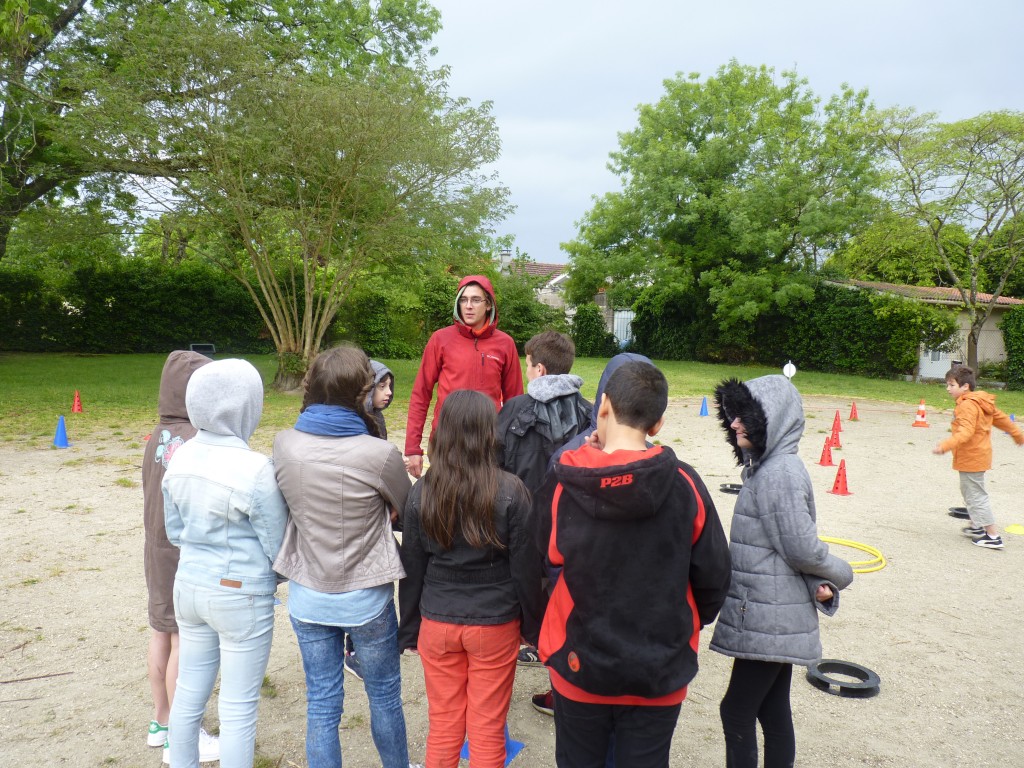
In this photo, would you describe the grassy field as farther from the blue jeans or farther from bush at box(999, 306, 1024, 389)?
the blue jeans

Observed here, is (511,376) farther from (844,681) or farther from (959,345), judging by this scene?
(959,345)

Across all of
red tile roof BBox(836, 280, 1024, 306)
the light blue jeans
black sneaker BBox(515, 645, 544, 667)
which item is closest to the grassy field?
red tile roof BBox(836, 280, 1024, 306)

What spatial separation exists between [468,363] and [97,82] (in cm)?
1138

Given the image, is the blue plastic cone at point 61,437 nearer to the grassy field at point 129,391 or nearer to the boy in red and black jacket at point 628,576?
the grassy field at point 129,391

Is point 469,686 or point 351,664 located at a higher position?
point 469,686

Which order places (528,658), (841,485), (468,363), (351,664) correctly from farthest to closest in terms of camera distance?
(841,485), (468,363), (528,658), (351,664)

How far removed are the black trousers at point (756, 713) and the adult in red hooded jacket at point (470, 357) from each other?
2036mm

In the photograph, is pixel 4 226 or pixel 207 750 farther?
pixel 4 226

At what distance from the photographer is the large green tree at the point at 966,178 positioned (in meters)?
19.9

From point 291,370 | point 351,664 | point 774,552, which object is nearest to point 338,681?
point 351,664

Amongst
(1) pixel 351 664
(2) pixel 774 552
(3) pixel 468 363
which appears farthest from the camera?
(3) pixel 468 363

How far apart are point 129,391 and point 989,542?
14380 millimetres

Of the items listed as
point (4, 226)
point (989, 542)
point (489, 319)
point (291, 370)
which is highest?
point (4, 226)

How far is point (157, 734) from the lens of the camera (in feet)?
9.45
